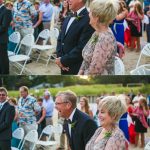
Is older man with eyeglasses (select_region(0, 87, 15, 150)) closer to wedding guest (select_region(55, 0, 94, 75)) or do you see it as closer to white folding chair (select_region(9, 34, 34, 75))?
white folding chair (select_region(9, 34, 34, 75))

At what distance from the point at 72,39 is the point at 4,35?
2.49 meters

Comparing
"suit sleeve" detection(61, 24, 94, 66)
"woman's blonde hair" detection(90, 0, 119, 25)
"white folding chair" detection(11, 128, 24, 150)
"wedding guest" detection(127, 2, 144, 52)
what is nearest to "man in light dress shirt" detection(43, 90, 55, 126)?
"white folding chair" detection(11, 128, 24, 150)

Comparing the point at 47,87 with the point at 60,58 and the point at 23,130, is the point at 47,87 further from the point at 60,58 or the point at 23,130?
the point at 60,58

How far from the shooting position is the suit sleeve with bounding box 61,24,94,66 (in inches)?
181

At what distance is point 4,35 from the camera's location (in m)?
7.05

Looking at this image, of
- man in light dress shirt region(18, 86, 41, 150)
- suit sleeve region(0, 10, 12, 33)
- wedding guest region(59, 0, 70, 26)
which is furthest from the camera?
wedding guest region(59, 0, 70, 26)

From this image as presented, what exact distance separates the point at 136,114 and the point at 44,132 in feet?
4.83

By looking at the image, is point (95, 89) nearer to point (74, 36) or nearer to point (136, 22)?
point (136, 22)

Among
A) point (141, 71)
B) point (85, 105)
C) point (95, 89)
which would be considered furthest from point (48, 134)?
point (141, 71)

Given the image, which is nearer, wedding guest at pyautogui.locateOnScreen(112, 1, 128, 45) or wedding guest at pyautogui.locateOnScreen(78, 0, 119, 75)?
wedding guest at pyautogui.locateOnScreen(78, 0, 119, 75)

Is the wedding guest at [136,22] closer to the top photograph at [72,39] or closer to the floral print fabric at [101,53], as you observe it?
the top photograph at [72,39]

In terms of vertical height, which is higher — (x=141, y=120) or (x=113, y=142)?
(x=113, y=142)

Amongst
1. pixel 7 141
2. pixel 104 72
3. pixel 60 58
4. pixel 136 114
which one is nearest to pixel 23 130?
pixel 7 141

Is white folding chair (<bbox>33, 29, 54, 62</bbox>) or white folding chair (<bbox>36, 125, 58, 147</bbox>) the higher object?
white folding chair (<bbox>33, 29, 54, 62</bbox>)
